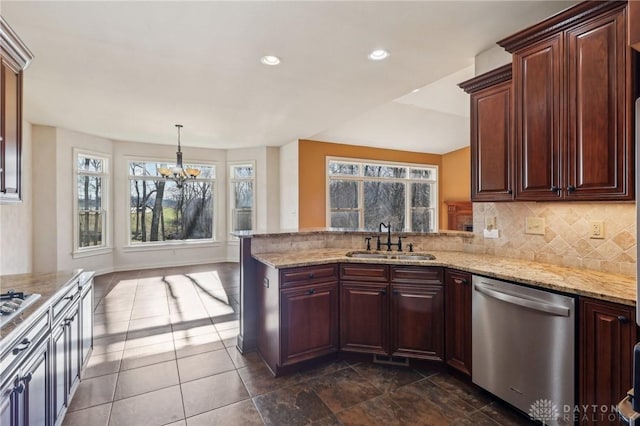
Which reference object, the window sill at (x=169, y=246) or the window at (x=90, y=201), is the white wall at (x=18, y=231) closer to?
the window at (x=90, y=201)

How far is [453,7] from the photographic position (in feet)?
6.95

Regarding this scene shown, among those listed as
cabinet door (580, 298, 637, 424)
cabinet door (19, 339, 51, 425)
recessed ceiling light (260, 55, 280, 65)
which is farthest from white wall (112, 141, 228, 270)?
cabinet door (580, 298, 637, 424)

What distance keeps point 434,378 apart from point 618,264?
1497mm

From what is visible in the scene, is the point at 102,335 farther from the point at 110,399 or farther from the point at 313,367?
the point at 313,367

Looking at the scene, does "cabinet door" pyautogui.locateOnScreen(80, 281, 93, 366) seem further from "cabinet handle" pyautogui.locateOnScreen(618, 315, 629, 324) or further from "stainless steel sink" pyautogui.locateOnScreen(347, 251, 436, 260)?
"cabinet handle" pyautogui.locateOnScreen(618, 315, 629, 324)

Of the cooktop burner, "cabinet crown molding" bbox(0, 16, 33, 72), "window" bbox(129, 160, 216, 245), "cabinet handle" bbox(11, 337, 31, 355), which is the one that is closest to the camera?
"cabinet handle" bbox(11, 337, 31, 355)

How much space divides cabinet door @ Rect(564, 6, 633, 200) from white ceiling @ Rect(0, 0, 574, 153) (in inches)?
22.2

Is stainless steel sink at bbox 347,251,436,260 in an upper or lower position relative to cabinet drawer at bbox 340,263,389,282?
upper

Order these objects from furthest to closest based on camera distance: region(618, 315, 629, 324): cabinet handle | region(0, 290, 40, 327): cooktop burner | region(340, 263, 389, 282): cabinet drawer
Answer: region(340, 263, 389, 282): cabinet drawer, region(618, 315, 629, 324): cabinet handle, region(0, 290, 40, 327): cooktop burner

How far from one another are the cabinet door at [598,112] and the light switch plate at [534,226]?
56cm

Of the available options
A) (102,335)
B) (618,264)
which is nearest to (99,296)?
(102,335)

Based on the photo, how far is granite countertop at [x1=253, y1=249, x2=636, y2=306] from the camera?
63.1 inches

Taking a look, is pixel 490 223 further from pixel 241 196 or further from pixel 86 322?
pixel 241 196

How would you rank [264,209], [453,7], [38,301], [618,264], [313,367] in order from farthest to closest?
1. [264,209]
2. [313,367]
3. [453,7]
4. [618,264]
5. [38,301]
